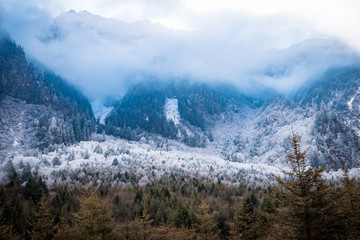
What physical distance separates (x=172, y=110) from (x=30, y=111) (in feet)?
323

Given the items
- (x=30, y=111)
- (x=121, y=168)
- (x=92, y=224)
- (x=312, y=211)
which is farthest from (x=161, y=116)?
(x=312, y=211)

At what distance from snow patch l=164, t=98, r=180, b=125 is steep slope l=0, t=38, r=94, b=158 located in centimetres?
5805

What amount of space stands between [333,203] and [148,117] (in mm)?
165000

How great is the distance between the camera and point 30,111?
379 ft

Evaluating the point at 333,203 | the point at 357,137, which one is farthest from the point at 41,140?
the point at 357,137

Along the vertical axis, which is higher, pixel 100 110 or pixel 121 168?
pixel 100 110

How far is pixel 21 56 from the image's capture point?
135250 millimetres

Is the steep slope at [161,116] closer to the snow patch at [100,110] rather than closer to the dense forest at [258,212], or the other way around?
the snow patch at [100,110]

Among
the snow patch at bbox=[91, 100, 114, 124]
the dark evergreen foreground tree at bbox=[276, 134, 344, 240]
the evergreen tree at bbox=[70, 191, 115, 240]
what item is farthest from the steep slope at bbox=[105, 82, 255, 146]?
the dark evergreen foreground tree at bbox=[276, 134, 344, 240]

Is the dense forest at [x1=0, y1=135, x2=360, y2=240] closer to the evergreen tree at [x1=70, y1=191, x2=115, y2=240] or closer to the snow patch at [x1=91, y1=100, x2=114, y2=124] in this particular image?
the evergreen tree at [x1=70, y1=191, x2=115, y2=240]

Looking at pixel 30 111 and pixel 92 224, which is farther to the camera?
pixel 30 111

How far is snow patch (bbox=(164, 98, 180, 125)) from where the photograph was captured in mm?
172887

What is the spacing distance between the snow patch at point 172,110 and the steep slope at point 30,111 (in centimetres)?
5805

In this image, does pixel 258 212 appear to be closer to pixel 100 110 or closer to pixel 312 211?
pixel 312 211
